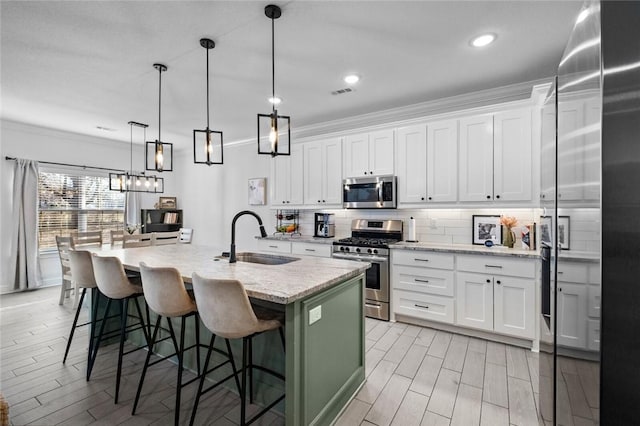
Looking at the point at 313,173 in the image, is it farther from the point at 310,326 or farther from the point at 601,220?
the point at 601,220

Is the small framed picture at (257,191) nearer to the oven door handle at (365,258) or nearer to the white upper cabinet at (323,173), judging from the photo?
the white upper cabinet at (323,173)

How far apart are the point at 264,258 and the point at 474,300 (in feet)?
7.27

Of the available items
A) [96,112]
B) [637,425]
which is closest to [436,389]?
[637,425]

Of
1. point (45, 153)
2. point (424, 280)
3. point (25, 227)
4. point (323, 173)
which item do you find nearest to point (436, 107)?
point (323, 173)

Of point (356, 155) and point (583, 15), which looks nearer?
point (583, 15)

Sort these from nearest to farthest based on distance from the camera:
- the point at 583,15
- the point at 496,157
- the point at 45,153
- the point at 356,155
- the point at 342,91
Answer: the point at 583,15 < the point at 496,157 < the point at 342,91 < the point at 356,155 < the point at 45,153

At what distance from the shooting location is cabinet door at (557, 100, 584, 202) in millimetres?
918

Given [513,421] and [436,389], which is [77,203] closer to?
[436,389]

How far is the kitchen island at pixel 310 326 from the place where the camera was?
1577 millimetres

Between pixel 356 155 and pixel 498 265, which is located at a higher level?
pixel 356 155

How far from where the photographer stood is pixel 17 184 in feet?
15.5

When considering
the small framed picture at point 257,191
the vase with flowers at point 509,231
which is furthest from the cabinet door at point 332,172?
the vase with flowers at point 509,231

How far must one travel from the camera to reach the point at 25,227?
4.84m

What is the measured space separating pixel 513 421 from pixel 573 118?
6.38ft
